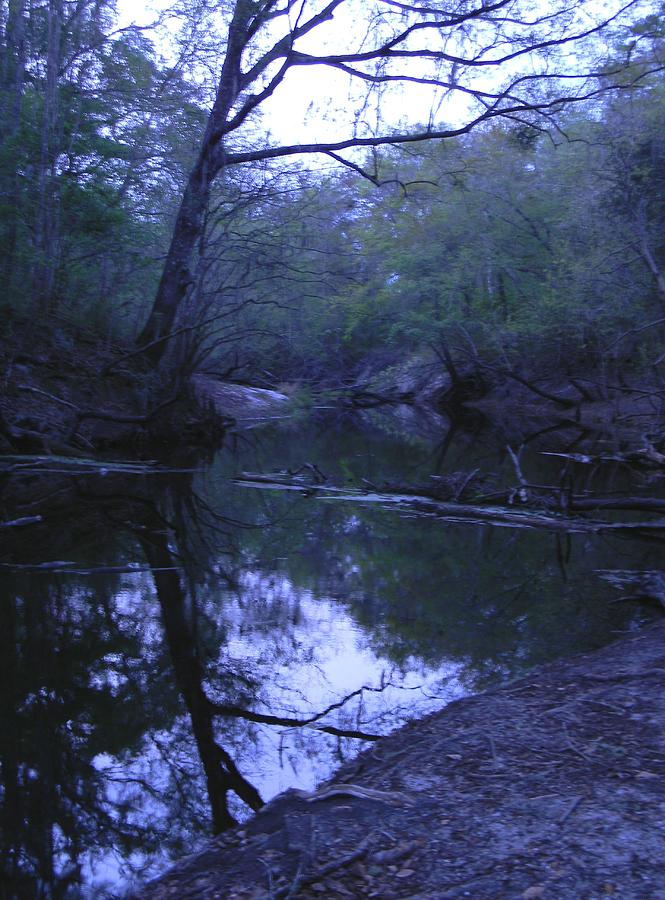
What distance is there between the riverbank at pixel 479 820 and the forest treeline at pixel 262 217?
1296cm

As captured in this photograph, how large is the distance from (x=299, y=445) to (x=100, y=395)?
17.2 feet

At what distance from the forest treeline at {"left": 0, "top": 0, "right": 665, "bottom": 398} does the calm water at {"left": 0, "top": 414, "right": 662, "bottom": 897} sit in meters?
7.43

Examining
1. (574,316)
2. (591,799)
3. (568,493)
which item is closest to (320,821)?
(591,799)

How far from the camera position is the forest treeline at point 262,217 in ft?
54.7

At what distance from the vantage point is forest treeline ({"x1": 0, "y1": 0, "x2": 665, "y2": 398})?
54.7 feet

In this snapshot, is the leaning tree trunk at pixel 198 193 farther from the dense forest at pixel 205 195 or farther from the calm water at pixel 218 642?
the calm water at pixel 218 642

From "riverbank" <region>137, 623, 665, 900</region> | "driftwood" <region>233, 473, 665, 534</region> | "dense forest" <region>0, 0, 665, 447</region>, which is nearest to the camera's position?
"riverbank" <region>137, 623, 665, 900</region>

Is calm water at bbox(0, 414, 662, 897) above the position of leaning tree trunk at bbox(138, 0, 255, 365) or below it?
below

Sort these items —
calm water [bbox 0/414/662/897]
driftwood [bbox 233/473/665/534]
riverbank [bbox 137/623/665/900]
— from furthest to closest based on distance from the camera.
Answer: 1. driftwood [bbox 233/473/665/534]
2. calm water [bbox 0/414/662/897]
3. riverbank [bbox 137/623/665/900]

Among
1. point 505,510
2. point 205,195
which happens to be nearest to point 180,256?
point 205,195

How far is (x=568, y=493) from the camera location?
10.0 m

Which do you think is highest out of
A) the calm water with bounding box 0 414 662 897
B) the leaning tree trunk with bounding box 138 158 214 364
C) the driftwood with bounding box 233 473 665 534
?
the leaning tree trunk with bounding box 138 158 214 364

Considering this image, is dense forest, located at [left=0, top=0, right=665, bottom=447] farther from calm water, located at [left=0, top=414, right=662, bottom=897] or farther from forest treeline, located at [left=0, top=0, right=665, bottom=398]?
calm water, located at [left=0, top=414, right=662, bottom=897]

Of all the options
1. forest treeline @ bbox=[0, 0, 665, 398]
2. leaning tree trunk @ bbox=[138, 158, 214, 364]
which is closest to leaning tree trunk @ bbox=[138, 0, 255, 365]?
leaning tree trunk @ bbox=[138, 158, 214, 364]
